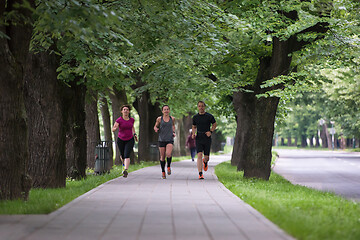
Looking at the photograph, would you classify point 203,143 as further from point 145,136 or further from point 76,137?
point 145,136

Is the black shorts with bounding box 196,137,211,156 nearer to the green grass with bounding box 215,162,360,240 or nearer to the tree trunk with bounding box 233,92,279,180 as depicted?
the tree trunk with bounding box 233,92,279,180

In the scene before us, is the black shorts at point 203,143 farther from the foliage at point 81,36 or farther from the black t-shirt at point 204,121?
the foliage at point 81,36

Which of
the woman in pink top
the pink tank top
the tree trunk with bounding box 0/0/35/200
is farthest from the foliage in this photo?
the pink tank top

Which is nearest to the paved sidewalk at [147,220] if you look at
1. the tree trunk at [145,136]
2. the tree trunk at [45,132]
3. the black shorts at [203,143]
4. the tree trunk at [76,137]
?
the tree trunk at [45,132]

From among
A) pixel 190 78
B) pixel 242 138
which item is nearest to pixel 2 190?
pixel 190 78

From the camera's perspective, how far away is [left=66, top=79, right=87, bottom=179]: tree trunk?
647 inches

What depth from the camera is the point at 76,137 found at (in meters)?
16.8

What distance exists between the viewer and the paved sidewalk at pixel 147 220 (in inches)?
265

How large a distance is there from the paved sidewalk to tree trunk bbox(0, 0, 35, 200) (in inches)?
41.7

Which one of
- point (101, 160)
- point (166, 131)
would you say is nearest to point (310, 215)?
point (166, 131)

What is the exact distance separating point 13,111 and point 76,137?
698 cm

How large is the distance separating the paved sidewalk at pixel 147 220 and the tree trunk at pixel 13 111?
3.48 feet

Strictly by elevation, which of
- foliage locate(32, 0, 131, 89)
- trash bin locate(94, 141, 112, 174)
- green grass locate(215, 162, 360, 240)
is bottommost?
green grass locate(215, 162, 360, 240)

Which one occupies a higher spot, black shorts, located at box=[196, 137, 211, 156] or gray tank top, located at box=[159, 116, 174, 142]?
gray tank top, located at box=[159, 116, 174, 142]
